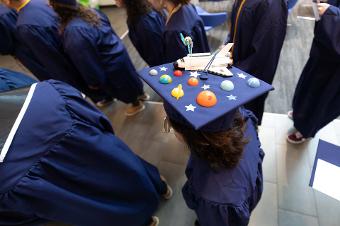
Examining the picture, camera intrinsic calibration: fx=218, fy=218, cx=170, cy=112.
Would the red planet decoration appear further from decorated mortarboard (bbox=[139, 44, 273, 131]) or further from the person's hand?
the person's hand

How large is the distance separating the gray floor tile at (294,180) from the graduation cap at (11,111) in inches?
60.5

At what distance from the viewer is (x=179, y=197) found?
1.57 metres

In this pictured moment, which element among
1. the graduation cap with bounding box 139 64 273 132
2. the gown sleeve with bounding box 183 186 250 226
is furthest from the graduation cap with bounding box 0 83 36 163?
the gown sleeve with bounding box 183 186 250 226

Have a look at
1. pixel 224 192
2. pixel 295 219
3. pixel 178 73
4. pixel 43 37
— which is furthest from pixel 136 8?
pixel 295 219

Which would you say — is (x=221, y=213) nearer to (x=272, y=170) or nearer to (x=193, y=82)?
(x=193, y=82)

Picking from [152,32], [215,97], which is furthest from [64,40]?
[215,97]

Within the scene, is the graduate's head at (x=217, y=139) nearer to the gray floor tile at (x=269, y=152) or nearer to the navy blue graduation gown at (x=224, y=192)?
the navy blue graduation gown at (x=224, y=192)

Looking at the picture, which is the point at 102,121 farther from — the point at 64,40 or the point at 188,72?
the point at 64,40

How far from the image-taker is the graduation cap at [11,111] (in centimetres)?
66

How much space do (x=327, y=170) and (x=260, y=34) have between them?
0.76 metres

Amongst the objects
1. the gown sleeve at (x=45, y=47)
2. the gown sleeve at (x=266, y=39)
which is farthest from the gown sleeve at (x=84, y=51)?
the gown sleeve at (x=266, y=39)

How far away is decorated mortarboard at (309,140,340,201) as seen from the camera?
0.99 metres

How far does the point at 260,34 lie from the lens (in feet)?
3.93

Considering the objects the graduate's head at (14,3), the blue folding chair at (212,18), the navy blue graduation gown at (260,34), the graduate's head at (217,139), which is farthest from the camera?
the blue folding chair at (212,18)
